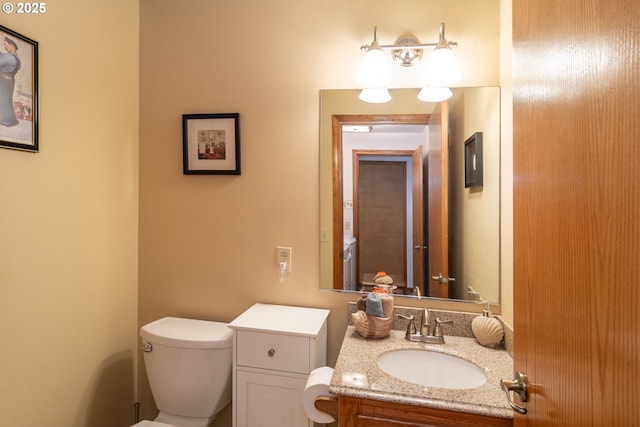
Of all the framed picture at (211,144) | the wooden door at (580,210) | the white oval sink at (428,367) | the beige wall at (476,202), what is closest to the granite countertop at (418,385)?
the white oval sink at (428,367)

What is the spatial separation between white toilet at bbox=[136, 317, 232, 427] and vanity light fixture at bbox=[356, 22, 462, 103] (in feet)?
4.31

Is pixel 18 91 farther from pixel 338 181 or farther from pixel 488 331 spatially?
pixel 488 331

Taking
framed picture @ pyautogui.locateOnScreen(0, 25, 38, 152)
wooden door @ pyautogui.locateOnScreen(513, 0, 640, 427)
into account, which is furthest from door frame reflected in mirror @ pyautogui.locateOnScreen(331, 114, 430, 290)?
framed picture @ pyautogui.locateOnScreen(0, 25, 38, 152)

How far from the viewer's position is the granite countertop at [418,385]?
0.91 metres

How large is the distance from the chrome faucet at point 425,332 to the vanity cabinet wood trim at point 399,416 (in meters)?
0.41

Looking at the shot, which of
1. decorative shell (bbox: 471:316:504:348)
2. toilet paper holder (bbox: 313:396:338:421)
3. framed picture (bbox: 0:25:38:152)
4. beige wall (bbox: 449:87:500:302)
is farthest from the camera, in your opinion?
beige wall (bbox: 449:87:500:302)

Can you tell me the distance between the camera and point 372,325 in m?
1.32

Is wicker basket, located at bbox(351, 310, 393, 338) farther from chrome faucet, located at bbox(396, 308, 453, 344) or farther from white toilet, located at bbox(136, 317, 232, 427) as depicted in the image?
white toilet, located at bbox(136, 317, 232, 427)

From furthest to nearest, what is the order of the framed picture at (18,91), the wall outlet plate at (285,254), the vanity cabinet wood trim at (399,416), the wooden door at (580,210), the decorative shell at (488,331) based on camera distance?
1. the wall outlet plate at (285,254)
2. the decorative shell at (488,331)
3. the framed picture at (18,91)
4. the vanity cabinet wood trim at (399,416)
5. the wooden door at (580,210)

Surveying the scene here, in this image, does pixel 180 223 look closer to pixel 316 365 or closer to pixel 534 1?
pixel 316 365

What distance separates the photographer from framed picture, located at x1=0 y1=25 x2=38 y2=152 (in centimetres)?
115

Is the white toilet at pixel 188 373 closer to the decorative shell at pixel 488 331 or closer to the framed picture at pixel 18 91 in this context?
the framed picture at pixel 18 91

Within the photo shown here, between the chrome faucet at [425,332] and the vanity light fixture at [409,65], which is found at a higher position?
the vanity light fixture at [409,65]

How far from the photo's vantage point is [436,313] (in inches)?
55.5
